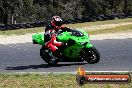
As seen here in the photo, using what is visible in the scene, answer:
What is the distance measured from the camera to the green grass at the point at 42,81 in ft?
31.0

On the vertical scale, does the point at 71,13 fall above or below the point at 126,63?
below

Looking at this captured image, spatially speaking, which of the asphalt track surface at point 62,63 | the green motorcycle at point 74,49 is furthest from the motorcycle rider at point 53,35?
the asphalt track surface at point 62,63

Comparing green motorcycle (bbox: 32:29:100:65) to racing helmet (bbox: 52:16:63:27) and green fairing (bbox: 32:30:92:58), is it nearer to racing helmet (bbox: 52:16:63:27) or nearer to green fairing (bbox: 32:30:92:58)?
green fairing (bbox: 32:30:92:58)

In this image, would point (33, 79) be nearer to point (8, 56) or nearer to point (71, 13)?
point (8, 56)

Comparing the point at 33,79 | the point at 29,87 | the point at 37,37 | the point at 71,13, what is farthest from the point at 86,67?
the point at 71,13

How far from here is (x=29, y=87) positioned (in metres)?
9.55

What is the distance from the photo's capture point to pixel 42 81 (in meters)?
10.1

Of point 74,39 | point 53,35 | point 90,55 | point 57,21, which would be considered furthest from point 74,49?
point 57,21

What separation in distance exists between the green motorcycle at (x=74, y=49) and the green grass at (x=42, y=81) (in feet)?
8.69

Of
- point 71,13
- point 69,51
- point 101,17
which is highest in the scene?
point 69,51

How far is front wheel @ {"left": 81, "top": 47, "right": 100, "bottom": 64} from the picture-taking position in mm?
13516

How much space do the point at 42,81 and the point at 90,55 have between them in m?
3.71

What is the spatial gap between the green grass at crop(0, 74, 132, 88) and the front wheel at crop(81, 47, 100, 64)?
9.01 feet

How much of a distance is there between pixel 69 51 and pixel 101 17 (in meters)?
26.6
